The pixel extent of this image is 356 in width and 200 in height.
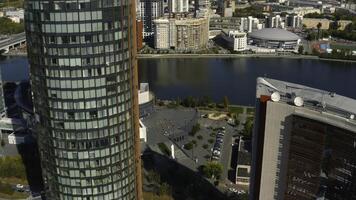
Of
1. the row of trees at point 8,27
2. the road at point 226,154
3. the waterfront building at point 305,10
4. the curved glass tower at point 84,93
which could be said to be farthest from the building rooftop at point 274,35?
the curved glass tower at point 84,93

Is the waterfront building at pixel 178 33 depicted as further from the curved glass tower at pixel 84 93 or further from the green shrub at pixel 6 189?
the curved glass tower at pixel 84 93

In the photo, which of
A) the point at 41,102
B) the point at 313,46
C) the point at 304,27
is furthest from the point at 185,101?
the point at 304,27

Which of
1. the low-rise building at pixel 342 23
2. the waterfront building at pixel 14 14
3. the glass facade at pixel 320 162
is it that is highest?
the waterfront building at pixel 14 14

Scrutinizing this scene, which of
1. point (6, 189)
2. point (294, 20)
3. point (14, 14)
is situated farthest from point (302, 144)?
point (14, 14)

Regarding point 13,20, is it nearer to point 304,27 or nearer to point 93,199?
point 304,27

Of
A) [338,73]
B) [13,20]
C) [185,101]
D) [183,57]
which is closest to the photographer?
[185,101]

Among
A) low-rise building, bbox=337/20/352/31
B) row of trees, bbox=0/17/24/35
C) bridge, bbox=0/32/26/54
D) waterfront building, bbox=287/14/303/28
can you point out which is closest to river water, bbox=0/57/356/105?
bridge, bbox=0/32/26/54
